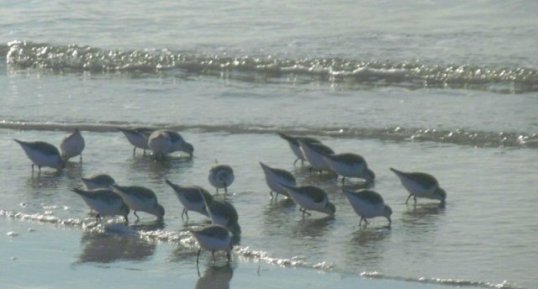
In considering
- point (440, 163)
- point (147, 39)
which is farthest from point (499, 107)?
point (147, 39)

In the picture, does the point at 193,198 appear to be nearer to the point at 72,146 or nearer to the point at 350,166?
the point at 350,166

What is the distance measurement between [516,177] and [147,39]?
383 inches

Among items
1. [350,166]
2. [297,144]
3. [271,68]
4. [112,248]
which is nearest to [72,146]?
[297,144]

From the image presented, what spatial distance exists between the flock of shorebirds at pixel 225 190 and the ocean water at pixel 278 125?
0.14 meters

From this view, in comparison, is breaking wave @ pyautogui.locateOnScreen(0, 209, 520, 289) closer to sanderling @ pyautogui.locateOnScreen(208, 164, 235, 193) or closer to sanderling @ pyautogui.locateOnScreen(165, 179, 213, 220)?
sanderling @ pyautogui.locateOnScreen(165, 179, 213, 220)

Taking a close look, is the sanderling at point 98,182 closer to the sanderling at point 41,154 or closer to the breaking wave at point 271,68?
the sanderling at point 41,154

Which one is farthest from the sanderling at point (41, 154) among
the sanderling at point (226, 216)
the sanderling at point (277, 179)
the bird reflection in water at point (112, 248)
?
the sanderling at point (226, 216)

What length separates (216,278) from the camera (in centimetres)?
950

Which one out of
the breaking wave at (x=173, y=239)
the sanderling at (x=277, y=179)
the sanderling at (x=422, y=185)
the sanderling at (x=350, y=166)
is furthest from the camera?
the sanderling at (x=350, y=166)

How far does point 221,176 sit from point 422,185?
64.3 inches

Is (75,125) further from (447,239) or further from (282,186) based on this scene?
(447,239)

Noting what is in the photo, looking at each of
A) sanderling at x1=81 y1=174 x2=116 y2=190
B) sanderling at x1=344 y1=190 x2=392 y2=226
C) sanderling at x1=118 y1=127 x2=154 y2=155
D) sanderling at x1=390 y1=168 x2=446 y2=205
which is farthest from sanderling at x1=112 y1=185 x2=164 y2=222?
sanderling at x1=118 y1=127 x2=154 y2=155

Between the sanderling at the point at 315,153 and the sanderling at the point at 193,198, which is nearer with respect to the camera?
the sanderling at the point at 193,198

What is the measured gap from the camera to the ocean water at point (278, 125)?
980 cm
